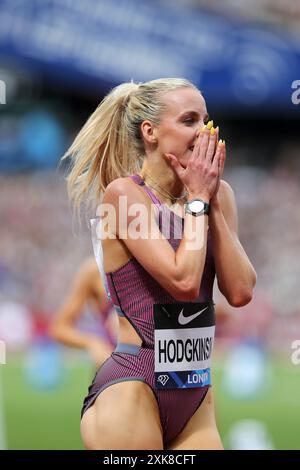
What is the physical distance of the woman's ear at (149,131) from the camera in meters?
4.39

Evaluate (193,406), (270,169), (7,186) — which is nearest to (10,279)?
(7,186)

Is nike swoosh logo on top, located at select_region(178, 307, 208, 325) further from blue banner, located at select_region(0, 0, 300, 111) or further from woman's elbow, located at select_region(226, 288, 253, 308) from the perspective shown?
blue banner, located at select_region(0, 0, 300, 111)

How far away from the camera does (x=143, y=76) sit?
2128 centimetres

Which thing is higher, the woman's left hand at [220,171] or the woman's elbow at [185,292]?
the woman's left hand at [220,171]

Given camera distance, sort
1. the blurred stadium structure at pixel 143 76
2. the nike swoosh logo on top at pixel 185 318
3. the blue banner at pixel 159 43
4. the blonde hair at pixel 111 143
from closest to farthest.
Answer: the nike swoosh logo on top at pixel 185 318 → the blonde hair at pixel 111 143 → the blurred stadium structure at pixel 143 76 → the blue banner at pixel 159 43

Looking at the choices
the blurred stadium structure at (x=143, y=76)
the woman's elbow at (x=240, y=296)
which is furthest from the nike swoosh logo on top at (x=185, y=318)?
the blurred stadium structure at (x=143, y=76)

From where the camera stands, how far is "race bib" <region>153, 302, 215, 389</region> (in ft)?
13.7

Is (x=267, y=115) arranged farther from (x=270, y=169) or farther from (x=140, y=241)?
(x=140, y=241)

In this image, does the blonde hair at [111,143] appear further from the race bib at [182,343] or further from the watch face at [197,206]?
the race bib at [182,343]

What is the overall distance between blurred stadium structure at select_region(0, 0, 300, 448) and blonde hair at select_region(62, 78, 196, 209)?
1513 centimetres

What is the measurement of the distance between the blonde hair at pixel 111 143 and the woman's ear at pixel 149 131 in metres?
0.06

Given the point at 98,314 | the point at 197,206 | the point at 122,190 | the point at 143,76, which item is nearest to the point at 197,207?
the point at 197,206

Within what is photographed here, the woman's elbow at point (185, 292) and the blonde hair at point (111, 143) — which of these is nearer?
the woman's elbow at point (185, 292)

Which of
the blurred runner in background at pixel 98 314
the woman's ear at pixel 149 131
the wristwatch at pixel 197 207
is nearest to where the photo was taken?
the wristwatch at pixel 197 207
